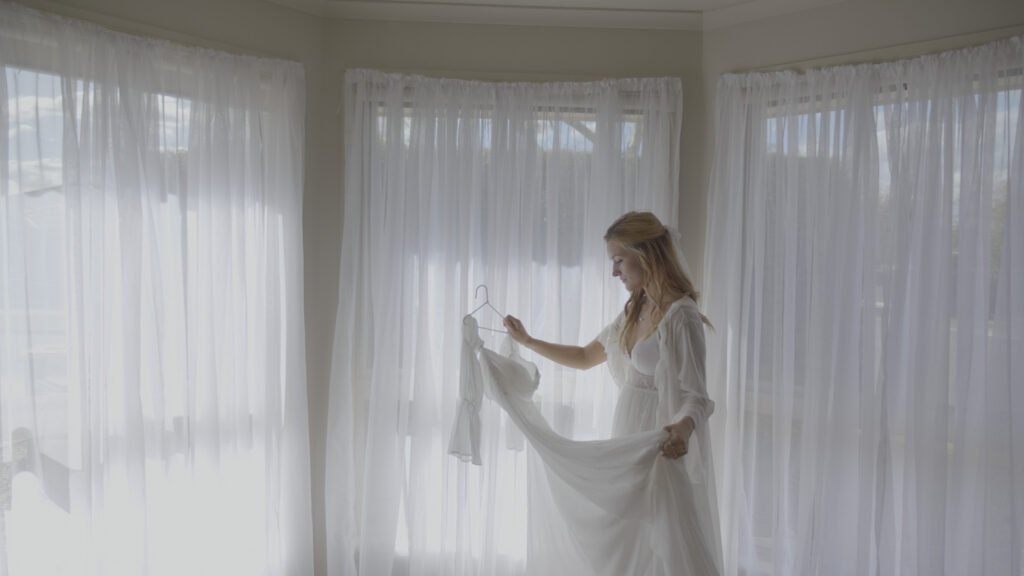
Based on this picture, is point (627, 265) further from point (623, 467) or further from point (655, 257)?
point (623, 467)

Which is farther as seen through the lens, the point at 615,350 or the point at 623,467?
the point at 615,350

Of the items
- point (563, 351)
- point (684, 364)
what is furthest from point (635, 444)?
point (563, 351)

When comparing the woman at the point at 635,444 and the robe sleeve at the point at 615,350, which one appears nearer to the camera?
the woman at the point at 635,444

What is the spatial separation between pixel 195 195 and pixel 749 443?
2.39 metres

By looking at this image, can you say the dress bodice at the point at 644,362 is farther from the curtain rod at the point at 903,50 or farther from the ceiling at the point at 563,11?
the ceiling at the point at 563,11

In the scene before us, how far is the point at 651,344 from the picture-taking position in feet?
7.88

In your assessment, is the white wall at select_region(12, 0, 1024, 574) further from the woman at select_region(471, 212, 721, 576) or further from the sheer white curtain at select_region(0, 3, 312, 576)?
the woman at select_region(471, 212, 721, 576)

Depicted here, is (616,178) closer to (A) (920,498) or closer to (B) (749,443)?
(B) (749,443)

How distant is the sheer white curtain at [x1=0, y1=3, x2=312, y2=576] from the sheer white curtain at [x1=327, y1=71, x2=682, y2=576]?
0.27 meters

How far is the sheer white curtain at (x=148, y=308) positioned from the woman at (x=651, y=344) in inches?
42.7

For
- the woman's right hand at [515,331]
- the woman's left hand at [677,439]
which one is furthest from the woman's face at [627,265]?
the woman's left hand at [677,439]

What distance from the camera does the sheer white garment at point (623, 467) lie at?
2.21m

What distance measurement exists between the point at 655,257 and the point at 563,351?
0.57 meters

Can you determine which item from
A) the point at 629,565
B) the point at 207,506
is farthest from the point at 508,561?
the point at 207,506
